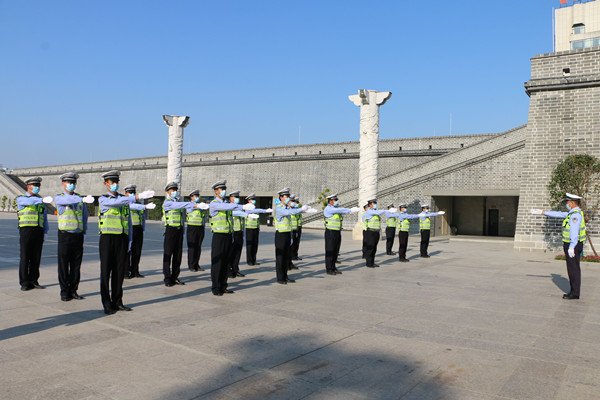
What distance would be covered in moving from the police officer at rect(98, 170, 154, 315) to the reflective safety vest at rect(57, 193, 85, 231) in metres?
0.95

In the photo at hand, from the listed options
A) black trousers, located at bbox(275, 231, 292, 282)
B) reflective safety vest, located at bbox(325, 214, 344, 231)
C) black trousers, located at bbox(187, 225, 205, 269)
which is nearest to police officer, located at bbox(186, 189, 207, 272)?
black trousers, located at bbox(187, 225, 205, 269)

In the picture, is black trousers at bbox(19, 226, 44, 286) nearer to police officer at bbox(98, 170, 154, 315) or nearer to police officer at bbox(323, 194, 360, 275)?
police officer at bbox(98, 170, 154, 315)

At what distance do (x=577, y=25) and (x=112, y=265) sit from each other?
45.6 meters

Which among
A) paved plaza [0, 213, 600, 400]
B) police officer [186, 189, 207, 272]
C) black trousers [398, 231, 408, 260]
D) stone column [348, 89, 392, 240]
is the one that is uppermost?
stone column [348, 89, 392, 240]

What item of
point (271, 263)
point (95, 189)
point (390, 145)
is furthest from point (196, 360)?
point (95, 189)

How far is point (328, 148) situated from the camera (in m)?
37.2

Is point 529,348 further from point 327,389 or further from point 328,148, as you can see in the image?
point 328,148

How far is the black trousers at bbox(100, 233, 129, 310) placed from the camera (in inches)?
241

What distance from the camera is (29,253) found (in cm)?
766

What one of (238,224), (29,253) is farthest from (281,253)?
(29,253)

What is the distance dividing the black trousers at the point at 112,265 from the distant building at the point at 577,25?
140ft

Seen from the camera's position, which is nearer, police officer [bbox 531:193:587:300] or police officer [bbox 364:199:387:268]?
police officer [bbox 531:193:587:300]

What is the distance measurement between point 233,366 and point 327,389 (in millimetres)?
946

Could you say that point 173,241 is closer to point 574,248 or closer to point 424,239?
point 574,248
